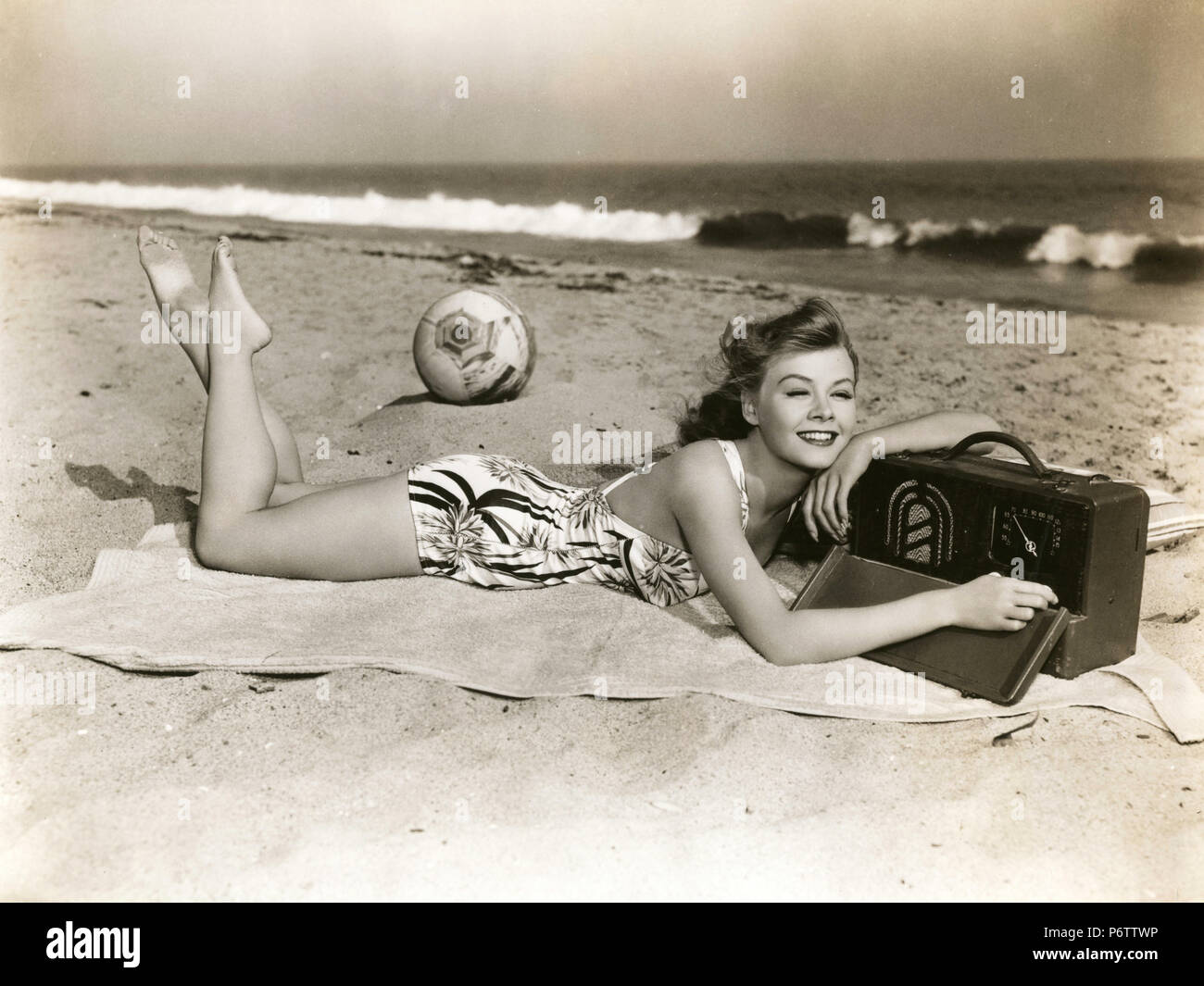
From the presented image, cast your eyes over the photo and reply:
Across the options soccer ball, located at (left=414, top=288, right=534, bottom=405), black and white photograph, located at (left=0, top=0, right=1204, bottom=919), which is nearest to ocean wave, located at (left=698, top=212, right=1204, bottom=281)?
black and white photograph, located at (left=0, top=0, right=1204, bottom=919)

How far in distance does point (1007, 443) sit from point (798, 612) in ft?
2.32

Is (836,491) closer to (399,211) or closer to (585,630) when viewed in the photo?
(585,630)

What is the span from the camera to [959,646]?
2.62 metres

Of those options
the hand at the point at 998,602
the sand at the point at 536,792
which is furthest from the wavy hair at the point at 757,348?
the sand at the point at 536,792

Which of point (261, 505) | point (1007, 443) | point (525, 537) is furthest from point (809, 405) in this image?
point (261, 505)

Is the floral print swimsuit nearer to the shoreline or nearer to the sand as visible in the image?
the sand

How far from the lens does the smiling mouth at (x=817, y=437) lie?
2.82m

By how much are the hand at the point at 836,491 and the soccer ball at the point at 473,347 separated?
82.8 inches

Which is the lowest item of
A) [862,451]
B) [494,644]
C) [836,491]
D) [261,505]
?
[494,644]

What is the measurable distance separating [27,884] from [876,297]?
27.9ft

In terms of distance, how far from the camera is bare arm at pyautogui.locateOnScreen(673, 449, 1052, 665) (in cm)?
255

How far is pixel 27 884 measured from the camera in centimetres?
192

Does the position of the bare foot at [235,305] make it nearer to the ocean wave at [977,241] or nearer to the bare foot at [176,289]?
the bare foot at [176,289]

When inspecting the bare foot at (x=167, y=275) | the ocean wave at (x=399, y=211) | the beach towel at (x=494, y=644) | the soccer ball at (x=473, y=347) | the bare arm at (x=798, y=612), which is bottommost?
the beach towel at (x=494, y=644)
